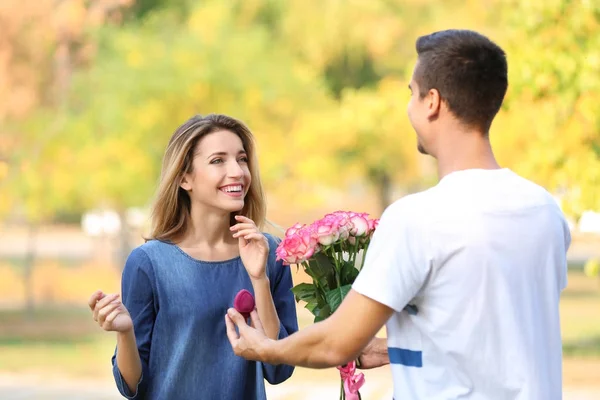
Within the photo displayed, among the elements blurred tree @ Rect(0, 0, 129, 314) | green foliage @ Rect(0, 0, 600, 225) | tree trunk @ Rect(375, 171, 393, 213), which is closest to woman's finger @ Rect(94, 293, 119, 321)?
green foliage @ Rect(0, 0, 600, 225)

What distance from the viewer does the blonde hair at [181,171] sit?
3.21 m

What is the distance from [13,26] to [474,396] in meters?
19.9

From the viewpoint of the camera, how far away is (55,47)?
21891 millimetres

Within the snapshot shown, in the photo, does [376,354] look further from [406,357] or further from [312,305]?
[406,357]

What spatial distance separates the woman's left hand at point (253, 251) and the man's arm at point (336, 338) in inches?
21.3

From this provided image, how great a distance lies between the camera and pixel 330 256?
275 centimetres

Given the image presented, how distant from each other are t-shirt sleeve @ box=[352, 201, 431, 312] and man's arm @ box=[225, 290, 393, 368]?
0.03 m

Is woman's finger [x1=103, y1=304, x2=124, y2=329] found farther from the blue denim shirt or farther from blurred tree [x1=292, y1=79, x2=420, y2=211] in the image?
blurred tree [x1=292, y1=79, x2=420, y2=211]

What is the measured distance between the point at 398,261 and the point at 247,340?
0.49 m

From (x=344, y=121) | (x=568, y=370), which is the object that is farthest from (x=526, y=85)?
(x=344, y=121)

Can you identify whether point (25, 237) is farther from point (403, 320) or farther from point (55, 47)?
point (403, 320)

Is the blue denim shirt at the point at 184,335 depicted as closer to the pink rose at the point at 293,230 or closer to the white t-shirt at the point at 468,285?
the pink rose at the point at 293,230

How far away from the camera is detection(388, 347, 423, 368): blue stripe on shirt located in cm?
215

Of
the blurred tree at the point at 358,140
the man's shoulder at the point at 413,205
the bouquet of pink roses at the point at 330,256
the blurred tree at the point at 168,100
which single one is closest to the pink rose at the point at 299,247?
the bouquet of pink roses at the point at 330,256
